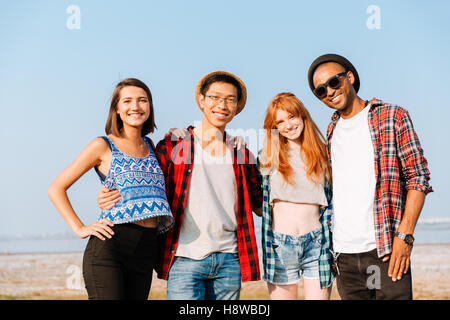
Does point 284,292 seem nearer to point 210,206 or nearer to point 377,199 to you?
point 210,206

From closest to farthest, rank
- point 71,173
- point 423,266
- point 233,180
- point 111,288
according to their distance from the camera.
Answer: point 111,288 → point 71,173 → point 233,180 → point 423,266

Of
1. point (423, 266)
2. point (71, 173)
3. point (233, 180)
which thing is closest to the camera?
point (71, 173)

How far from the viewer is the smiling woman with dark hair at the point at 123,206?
12.1ft

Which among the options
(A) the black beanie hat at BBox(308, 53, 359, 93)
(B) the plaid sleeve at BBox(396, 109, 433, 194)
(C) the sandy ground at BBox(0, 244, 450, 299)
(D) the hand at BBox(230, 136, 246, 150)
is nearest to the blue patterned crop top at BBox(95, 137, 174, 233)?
(D) the hand at BBox(230, 136, 246, 150)

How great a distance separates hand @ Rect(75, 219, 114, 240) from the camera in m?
3.72

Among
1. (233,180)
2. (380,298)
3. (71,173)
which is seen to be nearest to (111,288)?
(71,173)

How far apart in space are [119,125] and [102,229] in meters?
1.14

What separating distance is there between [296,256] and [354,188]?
2.89ft

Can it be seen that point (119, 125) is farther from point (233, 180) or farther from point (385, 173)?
point (385, 173)

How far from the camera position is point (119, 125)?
14.2 feet

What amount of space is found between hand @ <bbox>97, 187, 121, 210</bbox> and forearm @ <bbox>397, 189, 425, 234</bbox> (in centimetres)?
265

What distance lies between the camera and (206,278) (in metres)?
4.04

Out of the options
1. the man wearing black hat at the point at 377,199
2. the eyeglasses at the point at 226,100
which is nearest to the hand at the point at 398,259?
the man wearing black hat at the point at 377,199
